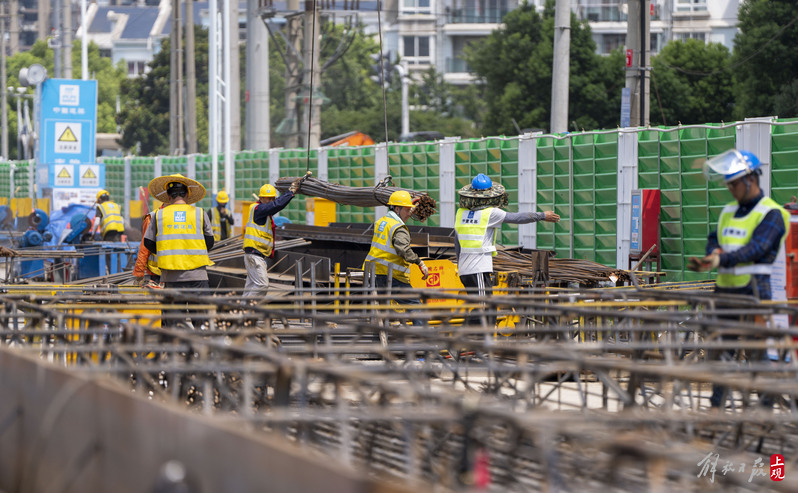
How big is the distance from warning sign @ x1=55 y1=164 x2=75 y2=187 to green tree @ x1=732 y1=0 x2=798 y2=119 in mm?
23417

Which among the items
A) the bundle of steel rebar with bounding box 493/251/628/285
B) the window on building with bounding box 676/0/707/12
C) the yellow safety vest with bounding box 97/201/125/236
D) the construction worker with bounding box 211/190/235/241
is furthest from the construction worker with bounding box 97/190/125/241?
the window on building with bounding box 676/0/707/12

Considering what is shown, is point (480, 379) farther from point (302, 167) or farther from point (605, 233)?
point (302, 167)

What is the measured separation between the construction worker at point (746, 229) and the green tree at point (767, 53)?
111 ft

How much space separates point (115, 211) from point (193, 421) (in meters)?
19.8

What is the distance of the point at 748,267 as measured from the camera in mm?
9203

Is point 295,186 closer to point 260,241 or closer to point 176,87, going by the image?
point 260,241

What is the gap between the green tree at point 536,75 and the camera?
5538cm

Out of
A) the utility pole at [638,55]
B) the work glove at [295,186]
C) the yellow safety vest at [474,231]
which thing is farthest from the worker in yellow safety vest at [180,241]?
the utility pole at [638,55]

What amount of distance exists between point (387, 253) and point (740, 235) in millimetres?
5732

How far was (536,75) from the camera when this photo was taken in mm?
57406

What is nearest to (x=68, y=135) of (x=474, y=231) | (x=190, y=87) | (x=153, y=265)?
(x=153, y=265)

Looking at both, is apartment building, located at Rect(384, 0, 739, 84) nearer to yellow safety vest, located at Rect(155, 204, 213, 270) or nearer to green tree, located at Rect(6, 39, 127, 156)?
green tree, located at Rect(6, 39, 127, 156)

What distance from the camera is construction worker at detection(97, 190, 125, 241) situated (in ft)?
78.1

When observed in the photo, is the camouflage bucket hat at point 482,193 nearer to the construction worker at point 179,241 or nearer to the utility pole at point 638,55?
the construction worker at point 179,241
